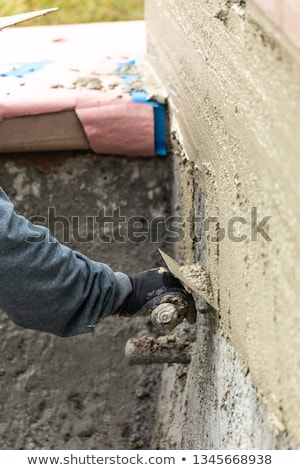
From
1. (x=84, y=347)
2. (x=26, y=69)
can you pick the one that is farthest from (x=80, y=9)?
(x=84, y=347)

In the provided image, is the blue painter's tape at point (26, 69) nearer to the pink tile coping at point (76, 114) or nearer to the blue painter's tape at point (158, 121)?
the pink tile coping at point (76, 114)

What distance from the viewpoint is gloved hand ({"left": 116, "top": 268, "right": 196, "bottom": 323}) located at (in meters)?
1.70

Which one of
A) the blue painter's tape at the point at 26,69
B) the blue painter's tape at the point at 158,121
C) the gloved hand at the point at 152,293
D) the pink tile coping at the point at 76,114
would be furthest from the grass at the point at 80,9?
the gloved hand at the point at 152,293

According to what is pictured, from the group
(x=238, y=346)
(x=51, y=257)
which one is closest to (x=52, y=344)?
(x=51, y=257)

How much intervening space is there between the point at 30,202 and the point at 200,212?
589 mm

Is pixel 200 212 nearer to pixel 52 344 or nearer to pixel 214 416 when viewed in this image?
pixel 214 416

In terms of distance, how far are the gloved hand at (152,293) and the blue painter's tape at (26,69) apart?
0.87 m

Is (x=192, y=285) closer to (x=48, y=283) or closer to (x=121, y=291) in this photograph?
(x=121, y=291)

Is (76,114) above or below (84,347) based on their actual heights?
above

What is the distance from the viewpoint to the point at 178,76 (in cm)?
192

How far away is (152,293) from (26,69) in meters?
0.97

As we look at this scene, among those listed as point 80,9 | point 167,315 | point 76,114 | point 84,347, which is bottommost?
point 84,347

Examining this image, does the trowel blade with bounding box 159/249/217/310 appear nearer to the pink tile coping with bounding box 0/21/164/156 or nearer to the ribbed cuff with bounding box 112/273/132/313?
the ribbed cuff with bounding box 112/273/132/313

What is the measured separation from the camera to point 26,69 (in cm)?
238
